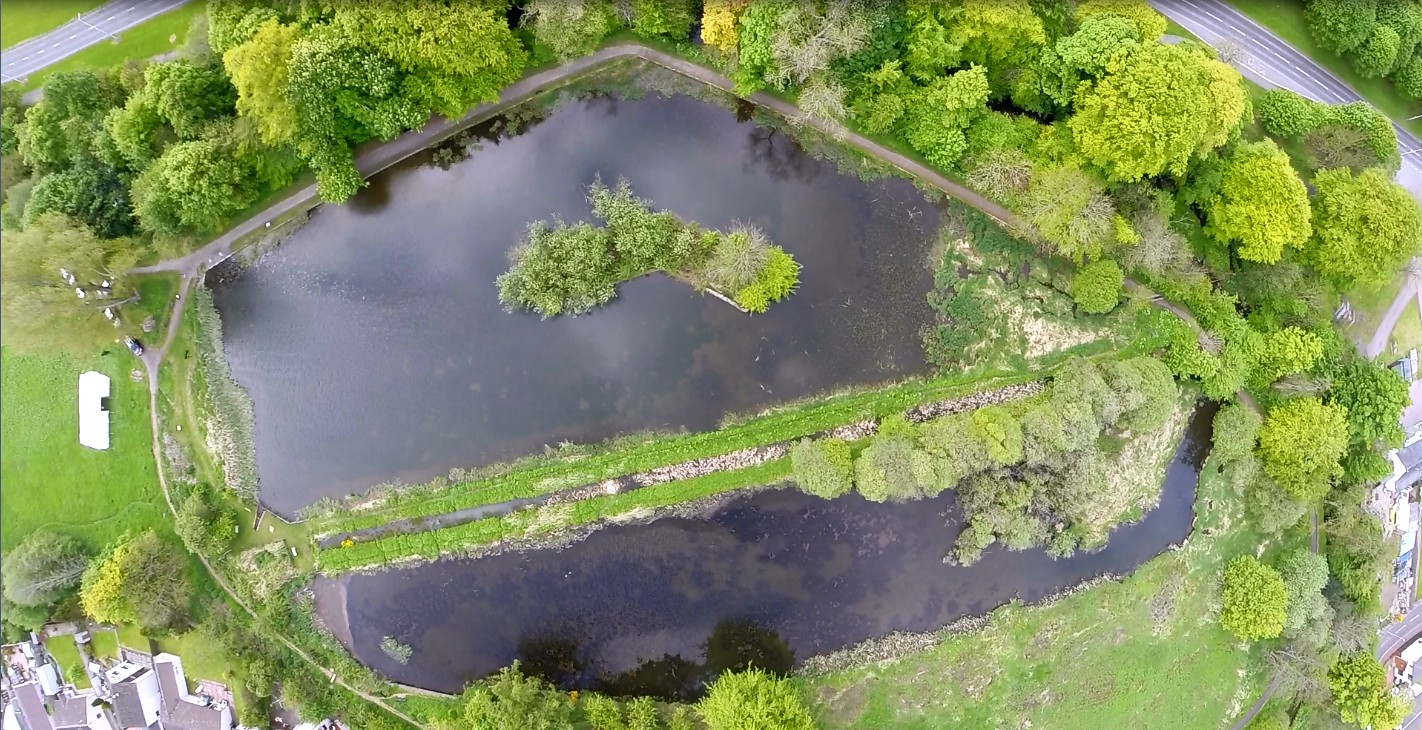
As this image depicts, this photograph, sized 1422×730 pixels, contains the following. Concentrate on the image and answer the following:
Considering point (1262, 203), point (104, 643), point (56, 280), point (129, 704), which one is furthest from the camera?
point (104, 643)

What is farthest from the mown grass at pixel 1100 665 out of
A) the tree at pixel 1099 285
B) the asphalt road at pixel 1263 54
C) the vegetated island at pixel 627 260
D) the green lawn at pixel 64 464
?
the green lawn at pixel 64 464

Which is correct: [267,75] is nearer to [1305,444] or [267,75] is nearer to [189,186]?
[189,186]

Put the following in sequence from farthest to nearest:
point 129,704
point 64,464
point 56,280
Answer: point 64,464 < point 129,704 < point 56,280

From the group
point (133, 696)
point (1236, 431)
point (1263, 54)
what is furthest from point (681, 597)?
point (1263, 54)

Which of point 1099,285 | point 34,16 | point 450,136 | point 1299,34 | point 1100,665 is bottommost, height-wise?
point 1100,665

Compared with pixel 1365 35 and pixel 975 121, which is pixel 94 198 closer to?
pixel 975 121

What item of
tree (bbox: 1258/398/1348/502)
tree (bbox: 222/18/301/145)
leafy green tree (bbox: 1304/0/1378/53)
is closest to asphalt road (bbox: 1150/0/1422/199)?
leafy green tree (bbox: 1304/0/1378/53)

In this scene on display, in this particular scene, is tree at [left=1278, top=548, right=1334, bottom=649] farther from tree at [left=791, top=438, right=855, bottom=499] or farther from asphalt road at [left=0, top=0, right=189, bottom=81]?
asphalt road at [left=0, top=0, right=189, bottom=81]

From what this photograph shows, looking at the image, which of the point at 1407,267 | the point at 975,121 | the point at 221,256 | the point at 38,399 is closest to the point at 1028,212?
the point at 975,121

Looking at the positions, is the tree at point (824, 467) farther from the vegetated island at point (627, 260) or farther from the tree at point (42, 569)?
the tree at point (42, 569)
